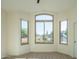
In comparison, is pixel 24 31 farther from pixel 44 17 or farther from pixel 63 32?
pixel 63 32

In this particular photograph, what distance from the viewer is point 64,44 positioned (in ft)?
33.3

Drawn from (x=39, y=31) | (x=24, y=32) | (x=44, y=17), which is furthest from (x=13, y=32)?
(x=44, y=17)

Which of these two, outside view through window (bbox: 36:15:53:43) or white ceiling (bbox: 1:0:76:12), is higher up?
white ceiling (bbox: 1:0:76:12)

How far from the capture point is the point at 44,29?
11742mm

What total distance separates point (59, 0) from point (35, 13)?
3.08 meters

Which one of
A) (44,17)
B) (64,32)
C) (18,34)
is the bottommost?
(18,34)

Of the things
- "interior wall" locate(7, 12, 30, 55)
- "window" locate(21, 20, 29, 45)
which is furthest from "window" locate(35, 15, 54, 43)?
"interior wall" locate(7, 12, 30, 55)

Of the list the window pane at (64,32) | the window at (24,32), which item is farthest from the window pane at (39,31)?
the window pane at (64,32)

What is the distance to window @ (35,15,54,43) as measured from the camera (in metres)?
11.6

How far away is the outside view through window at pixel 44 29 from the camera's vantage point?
11.6 meters

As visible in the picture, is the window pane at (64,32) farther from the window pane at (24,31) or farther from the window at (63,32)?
the window pane at (24,31)

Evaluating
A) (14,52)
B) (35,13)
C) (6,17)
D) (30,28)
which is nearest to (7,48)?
(14,52)

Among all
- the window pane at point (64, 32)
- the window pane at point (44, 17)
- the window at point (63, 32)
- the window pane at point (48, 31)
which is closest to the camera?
the window at point (63, 32)

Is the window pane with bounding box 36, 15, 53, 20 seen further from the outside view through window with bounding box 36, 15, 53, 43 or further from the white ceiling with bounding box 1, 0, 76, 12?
the white ceiling with bounding box 1, 0, 76, 12
